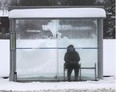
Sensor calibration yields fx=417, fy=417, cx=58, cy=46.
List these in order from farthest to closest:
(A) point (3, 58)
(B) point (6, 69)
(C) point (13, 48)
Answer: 1. (A) point (3, 58)
2. (B) point (6, 69)
3. (C) point (13, 48)

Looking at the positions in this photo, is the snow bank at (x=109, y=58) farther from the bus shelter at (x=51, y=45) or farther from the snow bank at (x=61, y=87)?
the snow bank at (x=61, y=87)

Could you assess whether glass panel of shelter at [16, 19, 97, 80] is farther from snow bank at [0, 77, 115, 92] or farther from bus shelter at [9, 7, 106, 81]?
snow bank at [0, 77, 115, 92]

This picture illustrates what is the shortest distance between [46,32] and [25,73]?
1704 mm

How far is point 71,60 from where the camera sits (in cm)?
1512

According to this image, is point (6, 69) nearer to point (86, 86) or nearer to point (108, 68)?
point (108, 68)

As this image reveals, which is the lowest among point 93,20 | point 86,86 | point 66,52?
point 86,86

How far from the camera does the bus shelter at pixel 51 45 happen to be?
50.1ft

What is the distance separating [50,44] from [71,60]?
101cm

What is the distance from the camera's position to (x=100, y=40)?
1522cm

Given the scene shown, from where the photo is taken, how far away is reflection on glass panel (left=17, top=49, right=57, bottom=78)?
1535 cm

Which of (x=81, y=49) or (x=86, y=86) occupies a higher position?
(x=81, y=49)

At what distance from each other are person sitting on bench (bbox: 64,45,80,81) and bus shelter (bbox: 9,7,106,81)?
294mm

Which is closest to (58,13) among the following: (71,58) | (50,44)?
(50,44)

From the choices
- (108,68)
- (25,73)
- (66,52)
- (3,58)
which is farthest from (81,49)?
(3,58)
